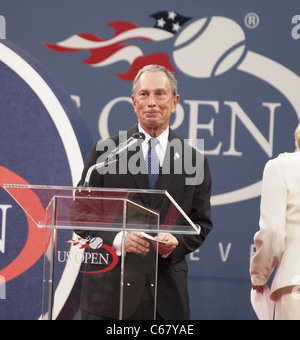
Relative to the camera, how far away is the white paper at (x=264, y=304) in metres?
2.87

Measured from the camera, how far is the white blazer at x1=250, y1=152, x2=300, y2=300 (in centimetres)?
272

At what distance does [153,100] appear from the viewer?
132 inches

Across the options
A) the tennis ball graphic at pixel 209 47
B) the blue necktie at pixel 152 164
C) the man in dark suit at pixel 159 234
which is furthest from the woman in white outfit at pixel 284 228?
the tennis ball graphic at pixel 209 47

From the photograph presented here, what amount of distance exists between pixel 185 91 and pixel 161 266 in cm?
176

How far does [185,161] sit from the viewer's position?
330cm

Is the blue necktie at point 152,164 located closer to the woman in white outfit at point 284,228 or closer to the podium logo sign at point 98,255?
the woman in white outfit at point 284,228

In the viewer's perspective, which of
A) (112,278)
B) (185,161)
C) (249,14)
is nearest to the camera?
(112,278)

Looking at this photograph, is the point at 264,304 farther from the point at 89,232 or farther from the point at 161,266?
the point at 89,232

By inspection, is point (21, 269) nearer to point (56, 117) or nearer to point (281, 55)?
point (56, 117)

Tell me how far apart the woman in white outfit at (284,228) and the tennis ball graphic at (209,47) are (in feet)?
5.87

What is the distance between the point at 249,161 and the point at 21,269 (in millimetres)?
2195

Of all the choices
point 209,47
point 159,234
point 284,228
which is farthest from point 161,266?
point 209,47

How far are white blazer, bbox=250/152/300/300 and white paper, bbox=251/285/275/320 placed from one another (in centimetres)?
12
